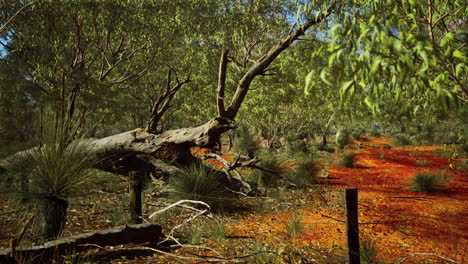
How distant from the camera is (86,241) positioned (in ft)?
12.7

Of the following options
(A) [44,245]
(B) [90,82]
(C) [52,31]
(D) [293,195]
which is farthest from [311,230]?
(C) [52,31]

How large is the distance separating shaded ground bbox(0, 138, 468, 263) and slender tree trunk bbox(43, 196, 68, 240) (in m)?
0.62

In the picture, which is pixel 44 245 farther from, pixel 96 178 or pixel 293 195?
pixel 293 195

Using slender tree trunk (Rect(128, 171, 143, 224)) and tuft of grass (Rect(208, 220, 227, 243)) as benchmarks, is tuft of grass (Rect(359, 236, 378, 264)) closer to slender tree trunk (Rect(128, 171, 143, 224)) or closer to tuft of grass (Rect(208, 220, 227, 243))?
tuft of grass (Rect(208, 220, 227, 243))

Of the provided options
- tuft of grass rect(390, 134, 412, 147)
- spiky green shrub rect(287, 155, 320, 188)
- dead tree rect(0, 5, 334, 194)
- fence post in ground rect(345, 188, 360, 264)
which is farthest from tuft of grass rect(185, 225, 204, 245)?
tuft of grass rect(390, 134, 412, 147)

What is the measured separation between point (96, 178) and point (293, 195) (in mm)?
5712

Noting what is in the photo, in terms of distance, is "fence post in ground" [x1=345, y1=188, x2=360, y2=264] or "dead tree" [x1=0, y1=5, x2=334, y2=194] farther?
"dead tree" [x1=0, y1=5, x2=334, y2=194]

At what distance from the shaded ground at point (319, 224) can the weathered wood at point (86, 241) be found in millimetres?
222

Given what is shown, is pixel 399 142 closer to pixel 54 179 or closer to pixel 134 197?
pixel 134 197

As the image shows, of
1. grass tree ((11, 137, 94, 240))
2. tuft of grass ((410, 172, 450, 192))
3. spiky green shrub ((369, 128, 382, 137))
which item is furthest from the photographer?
spiky green shrub ((369, 128, 382, 137))

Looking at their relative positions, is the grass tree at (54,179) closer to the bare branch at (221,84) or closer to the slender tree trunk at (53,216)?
the slender tree trunk at (53,216)

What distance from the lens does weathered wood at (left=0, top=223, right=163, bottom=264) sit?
132 inches

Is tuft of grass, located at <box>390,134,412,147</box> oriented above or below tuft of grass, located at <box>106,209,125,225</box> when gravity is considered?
above

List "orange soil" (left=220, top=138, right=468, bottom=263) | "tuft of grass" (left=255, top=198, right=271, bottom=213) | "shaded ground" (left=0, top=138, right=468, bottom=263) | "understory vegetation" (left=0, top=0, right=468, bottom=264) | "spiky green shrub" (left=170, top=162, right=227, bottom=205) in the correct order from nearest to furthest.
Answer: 1. "understory vegetation" (left=0, top=0, right=468, bottom=264)
2. "shaded ground" (left=0, top=138, right=468, bottom=263)
3. "orange soil" (left=220, top=138, right=468, bottom=263)
4. "spiky green shrub" (left=170, top=162, right=227, bottom=205)
5. "tuft of grass" (left=255, top=198, right=271, bottom=213)
